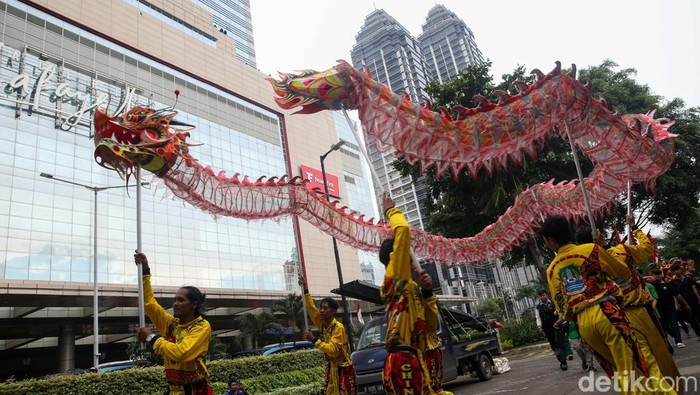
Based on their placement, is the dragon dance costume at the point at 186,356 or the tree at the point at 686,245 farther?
the tree at the point at 686,245

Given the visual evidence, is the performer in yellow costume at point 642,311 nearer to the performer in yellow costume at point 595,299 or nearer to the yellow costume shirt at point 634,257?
the yellow costume shirt at point 634,257

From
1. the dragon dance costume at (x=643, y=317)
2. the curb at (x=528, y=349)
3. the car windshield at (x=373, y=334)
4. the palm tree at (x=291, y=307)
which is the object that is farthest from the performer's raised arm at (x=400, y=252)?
the palm tree at (x=291, y=307)

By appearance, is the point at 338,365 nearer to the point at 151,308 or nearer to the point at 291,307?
the point at 151,308

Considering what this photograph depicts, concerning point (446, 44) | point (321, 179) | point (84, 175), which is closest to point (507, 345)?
point (84, 175)

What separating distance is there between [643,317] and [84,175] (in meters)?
33.5

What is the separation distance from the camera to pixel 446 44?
100812 mm

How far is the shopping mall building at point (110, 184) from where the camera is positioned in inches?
1064

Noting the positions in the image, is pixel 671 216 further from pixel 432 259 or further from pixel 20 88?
pixel 20 88

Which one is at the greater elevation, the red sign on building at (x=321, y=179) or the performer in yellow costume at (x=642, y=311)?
the red sign on building at (x=321, y=179)

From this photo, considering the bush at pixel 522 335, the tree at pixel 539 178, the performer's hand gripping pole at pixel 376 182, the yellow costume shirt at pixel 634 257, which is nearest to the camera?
the performer's hand gripping pole at pixel 376 182

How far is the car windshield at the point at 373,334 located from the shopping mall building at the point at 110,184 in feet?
37.8

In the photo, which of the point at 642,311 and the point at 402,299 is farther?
the point at 642,311

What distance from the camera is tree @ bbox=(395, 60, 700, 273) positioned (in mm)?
17969

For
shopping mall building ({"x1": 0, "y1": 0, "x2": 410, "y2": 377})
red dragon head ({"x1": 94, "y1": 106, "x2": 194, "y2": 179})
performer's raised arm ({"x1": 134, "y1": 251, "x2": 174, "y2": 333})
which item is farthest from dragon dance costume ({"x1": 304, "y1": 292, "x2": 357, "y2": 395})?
shopping mall building ({"x1": 0, "y1": 0, "x2": 410, "y2": 377})
